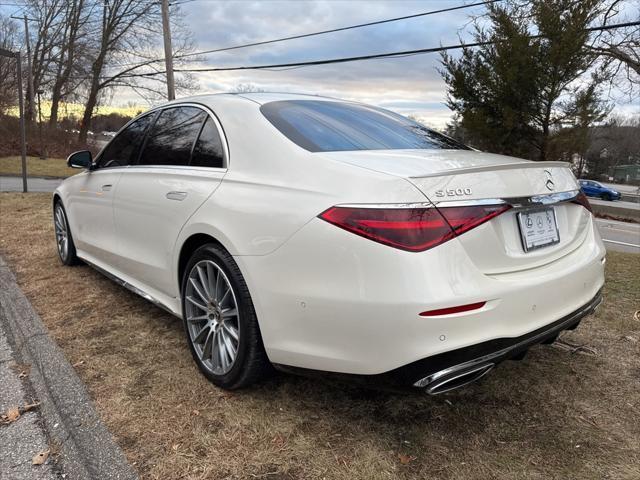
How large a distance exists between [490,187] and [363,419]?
1.24 metres

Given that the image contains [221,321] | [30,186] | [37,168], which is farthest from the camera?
[37,168]

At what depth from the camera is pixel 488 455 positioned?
7.10 ft

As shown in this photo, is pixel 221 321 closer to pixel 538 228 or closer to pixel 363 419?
pixel 363 419

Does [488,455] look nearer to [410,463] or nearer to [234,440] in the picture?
[410,463]

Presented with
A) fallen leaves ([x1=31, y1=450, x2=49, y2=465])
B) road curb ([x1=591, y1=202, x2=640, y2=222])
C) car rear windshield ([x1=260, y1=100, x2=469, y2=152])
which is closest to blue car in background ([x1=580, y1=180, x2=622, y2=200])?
road curb ([x1=591, y1=202, x2=640, y2=222])

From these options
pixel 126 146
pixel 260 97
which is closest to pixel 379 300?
pixel 260 97

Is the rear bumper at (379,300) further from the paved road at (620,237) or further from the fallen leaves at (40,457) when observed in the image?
the paved road at (620,237)

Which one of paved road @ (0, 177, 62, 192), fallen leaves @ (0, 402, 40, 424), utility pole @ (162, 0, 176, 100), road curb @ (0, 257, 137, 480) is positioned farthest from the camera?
utility pole @ (162, 0, 176, 100)

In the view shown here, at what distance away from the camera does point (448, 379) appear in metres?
1.95

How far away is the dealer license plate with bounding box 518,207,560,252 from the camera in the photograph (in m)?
2.17

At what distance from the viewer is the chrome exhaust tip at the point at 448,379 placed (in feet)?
6.35

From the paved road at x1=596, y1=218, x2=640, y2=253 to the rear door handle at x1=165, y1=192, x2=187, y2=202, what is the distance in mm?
10643

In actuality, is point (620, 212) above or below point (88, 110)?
below

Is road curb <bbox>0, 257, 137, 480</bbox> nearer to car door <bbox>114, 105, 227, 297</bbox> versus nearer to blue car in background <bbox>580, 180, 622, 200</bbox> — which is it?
car door <bbox>114, 105, 227, 297</bbox>
